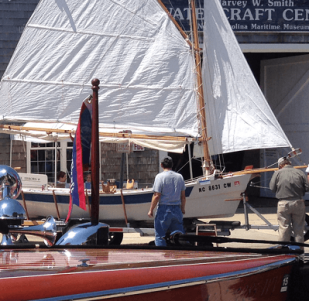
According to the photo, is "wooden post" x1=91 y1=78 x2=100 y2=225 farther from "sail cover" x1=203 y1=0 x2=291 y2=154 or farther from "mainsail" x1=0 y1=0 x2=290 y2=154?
"mainsail" x1=0 y1=0 x2=290 y2=154

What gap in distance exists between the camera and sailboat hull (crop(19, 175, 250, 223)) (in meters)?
10.8

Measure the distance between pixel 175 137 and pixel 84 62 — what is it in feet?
8.54

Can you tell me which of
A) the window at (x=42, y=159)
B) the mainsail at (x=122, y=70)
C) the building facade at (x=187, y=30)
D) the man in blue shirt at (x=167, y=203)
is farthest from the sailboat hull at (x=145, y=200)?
the window at (x=42, y=159)

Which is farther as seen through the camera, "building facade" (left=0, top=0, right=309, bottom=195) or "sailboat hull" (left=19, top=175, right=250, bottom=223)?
"building facade" (left=0, top=0, right=309, bottom=195)

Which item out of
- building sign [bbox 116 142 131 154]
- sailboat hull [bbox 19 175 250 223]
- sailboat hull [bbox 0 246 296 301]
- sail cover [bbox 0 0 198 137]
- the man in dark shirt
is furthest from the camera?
sail cover [bbox 0 0 198 137]

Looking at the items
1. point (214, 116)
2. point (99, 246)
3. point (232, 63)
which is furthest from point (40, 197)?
point (99, 246)

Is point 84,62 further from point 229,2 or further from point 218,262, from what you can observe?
point 218,262

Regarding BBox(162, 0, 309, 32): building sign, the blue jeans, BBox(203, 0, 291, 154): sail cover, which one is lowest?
the blue jeans

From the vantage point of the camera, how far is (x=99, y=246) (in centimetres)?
416

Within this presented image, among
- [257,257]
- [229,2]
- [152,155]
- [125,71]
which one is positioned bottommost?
[257,257]

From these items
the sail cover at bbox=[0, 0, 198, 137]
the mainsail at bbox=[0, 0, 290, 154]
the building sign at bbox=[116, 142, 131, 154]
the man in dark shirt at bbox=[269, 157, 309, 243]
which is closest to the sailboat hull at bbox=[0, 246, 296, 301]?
the man in dark shirt at bbox=[269, 157, 309, 243]

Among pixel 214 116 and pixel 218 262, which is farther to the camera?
pixel 214 116

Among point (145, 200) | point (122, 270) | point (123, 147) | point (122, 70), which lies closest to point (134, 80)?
point (122, 70)

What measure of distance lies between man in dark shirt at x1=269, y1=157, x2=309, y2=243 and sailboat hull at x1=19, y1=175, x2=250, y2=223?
186 centimetres
